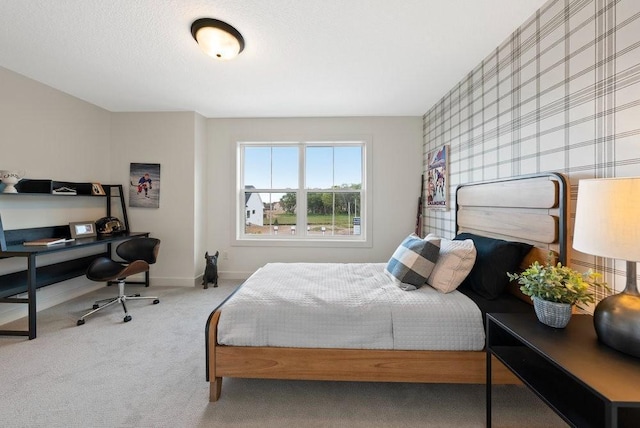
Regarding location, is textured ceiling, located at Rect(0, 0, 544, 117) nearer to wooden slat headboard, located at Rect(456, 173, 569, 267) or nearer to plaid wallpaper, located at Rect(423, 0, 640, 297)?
plaid wallpaper, located at Rect(423, 0, 640, 297)

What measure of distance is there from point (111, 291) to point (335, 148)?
12.0ft

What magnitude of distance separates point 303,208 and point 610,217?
329cm

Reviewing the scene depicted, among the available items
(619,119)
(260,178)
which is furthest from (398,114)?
(619,119)

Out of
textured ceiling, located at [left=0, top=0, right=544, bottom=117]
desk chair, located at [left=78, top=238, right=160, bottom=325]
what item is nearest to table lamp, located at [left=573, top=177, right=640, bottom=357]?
textured ceiling, located at [left=0, top=0, right=544, bottom=117]

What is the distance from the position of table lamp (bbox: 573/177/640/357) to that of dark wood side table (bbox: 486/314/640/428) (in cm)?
8

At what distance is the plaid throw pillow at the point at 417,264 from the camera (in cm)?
179

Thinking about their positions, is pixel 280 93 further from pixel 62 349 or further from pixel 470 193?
pixel 62 349

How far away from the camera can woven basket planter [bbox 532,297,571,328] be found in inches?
44.1

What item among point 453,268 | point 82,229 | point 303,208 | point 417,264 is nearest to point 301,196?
point 303,208

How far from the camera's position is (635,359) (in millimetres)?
913

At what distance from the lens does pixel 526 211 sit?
172cm

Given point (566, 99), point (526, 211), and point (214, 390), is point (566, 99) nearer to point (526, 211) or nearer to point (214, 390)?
point (526, 211)

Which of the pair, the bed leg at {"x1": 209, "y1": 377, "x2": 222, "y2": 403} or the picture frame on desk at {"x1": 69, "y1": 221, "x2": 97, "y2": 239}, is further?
the picture frame on desk at {"x1": 69, "y1": 221, "x2": 97, "y2": 239}

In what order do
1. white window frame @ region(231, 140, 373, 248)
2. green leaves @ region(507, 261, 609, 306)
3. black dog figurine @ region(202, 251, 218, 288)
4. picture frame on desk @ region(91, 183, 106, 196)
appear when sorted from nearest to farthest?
green leaves @ region(507, 261, 609, 306)
picture frame on desk @ region(91, 183, 106, 196)
black dog figurine @ region(202, 251, 218, 288)
white window frame @ region(231, 140, 373, 248)
